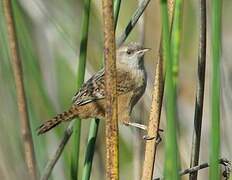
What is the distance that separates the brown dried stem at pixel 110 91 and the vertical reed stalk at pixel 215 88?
22 cm

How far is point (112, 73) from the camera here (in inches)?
49.4

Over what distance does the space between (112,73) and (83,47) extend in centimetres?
39

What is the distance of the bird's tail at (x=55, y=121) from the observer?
2058 mm

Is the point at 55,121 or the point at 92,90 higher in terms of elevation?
the point at 92,90

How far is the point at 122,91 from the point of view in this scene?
8.40 ft

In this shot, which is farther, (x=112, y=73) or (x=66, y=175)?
(x=66, y=175)

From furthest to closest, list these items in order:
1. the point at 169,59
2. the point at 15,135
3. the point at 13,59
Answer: the point at 15,135 < the point at 13,59 < the point at 169,59

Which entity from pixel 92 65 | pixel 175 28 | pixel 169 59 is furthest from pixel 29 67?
pixel 169 59

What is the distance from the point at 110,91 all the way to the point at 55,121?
89 cm

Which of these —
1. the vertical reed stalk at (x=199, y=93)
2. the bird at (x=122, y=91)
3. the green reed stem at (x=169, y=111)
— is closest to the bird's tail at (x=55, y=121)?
the bird at (x=122, y=91)

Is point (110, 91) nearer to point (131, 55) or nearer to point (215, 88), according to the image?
point (215, 88)

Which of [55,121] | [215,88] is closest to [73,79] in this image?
[55,121]

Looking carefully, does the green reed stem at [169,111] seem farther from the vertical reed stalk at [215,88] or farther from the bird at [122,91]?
the bird at [122,91]

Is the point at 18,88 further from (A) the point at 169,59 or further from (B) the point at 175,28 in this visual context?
(A) the point at 169,59
